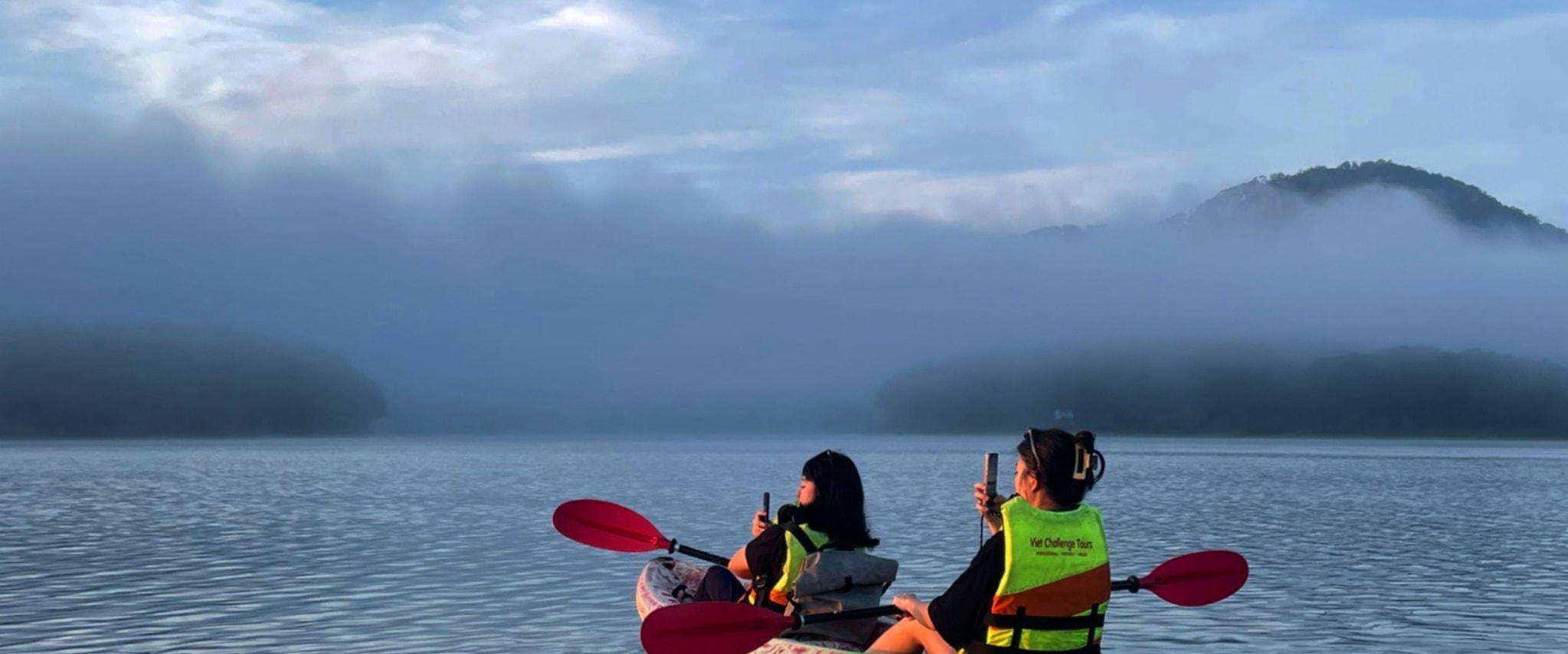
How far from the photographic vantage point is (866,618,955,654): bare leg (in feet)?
27.3

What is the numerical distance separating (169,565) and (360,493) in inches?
1192

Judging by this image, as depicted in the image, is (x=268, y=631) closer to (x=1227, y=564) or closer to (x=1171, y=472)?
(x=1227, y=564)

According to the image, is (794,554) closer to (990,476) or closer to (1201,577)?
(990,476)

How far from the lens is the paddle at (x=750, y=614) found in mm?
10148

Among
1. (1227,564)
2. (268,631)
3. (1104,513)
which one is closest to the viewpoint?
(1227,564)

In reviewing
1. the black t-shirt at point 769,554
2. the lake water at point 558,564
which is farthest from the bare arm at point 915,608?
the lake water at point 558,564

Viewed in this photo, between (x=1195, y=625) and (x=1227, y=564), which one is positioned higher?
(x=1227, y=564)

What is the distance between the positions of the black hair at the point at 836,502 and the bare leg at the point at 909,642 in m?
1.11

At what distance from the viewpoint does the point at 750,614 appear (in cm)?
1015

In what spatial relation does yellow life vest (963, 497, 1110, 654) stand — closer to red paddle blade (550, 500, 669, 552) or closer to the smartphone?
the smartphone

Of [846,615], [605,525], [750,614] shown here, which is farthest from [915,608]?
[605,525]

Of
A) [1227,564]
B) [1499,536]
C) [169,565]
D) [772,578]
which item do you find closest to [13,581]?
[169,565]

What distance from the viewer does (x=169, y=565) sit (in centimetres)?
2553

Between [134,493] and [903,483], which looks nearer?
[134,493]
